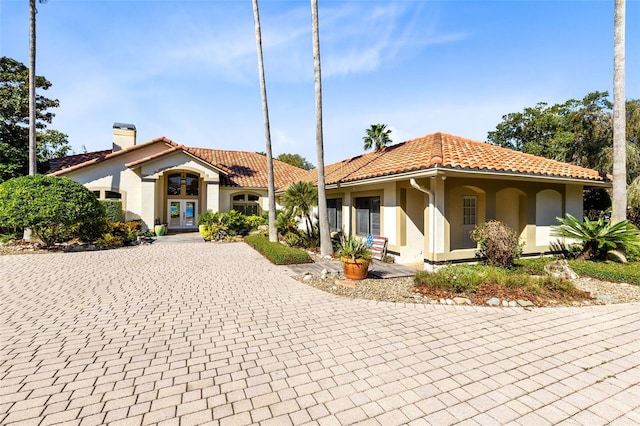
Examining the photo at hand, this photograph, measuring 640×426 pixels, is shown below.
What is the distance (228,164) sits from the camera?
26.6 meters

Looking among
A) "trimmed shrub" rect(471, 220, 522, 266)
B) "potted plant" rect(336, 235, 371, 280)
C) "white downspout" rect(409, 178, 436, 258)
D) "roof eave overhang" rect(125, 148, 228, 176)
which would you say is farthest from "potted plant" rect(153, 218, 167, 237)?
"trimmed shrub" rect(471, 220, 522, 266)

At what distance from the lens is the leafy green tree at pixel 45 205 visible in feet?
41.9

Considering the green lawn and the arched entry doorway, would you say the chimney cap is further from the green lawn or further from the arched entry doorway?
the green lawn

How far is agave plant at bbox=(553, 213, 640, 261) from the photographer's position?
9273 mm

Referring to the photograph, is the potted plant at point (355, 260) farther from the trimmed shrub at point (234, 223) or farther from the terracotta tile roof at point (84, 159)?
the terracotta tile roof at point (84, 159)

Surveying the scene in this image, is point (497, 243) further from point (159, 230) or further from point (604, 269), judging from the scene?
point (159, 230)

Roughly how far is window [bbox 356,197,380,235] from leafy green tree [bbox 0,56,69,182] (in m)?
21.8

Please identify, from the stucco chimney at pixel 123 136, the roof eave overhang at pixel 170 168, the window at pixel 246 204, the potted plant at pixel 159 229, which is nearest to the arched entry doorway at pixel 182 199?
the roof eave overhang at pixel 170 168

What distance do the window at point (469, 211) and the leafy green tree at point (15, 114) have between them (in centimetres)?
2612

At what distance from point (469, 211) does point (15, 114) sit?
29460 mm

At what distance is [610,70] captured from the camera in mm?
10750

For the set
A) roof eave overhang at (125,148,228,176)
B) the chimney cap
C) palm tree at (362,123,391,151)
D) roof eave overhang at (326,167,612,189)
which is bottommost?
roof eave overhang at (326,167,612,189)

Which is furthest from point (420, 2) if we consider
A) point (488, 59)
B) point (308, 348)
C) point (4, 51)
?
point (4, 51)

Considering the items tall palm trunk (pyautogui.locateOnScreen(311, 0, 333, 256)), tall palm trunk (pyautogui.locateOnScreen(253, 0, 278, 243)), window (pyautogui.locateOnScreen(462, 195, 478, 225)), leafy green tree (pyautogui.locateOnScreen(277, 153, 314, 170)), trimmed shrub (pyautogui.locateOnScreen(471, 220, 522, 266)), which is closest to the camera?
trimmed shrub (pyautogui.locateOnScreen(471, 220, 522, 266))
